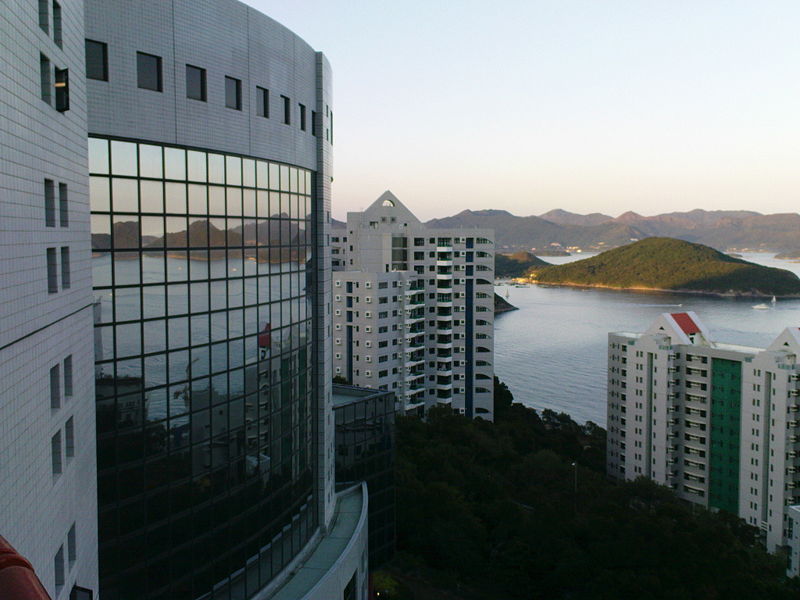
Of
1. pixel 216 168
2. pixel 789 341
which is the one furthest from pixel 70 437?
pixel 789 341

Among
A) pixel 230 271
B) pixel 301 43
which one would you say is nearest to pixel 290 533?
pixel 230 271

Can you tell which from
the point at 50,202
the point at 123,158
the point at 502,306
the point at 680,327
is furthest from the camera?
the point at 502,306

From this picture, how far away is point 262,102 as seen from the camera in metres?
8.95

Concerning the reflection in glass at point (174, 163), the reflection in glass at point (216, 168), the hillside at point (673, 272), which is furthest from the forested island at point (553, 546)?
the hillside at point (673, 272)

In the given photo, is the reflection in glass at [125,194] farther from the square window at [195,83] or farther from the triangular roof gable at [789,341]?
the triangular roof gable at [789,341]

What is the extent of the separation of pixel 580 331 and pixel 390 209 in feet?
124

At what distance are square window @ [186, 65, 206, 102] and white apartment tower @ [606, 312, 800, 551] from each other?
2242 cm

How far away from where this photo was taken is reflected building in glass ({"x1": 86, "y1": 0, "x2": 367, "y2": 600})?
7078 mm

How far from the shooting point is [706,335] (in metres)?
29.1

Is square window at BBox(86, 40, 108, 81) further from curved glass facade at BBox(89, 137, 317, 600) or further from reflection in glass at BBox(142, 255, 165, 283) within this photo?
reflection in glass at BBox(142, 255, 165, 283)

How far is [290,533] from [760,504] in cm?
2025

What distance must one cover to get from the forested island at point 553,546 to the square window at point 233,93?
1040 cm

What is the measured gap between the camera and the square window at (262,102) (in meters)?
8.83

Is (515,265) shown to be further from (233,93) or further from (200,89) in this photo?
(200,89)
